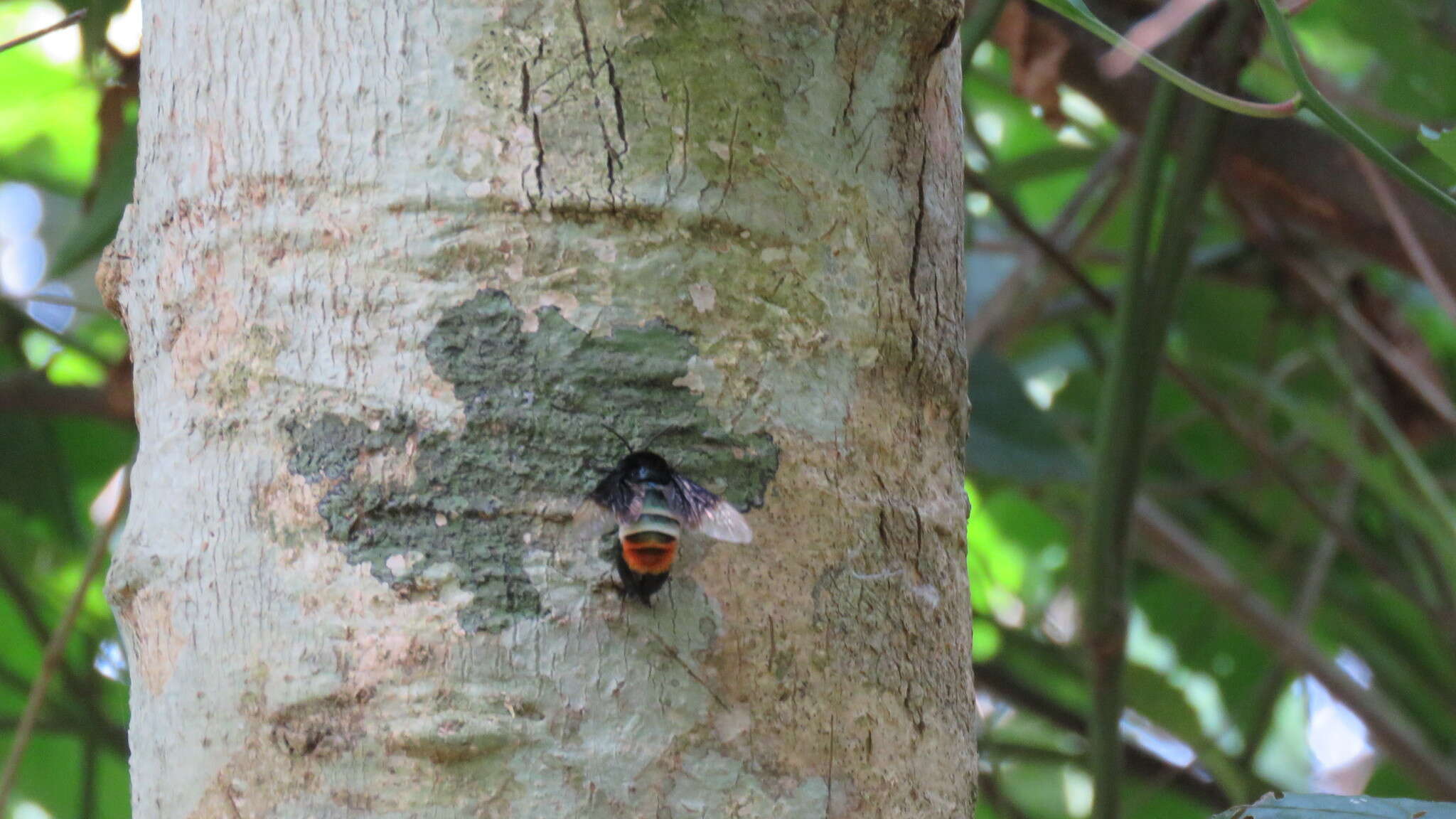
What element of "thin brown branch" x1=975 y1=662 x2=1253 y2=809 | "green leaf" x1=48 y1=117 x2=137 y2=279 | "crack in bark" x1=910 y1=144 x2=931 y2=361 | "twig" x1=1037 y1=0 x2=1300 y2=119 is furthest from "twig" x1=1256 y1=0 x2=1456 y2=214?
"thin brown branch" x1=975 y1=662 x2=1253 y2=809

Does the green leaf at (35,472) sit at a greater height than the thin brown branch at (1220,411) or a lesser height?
lesser

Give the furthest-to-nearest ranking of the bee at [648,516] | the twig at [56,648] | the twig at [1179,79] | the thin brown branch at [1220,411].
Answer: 1. the thin brown branch at [1220,411]
2. the twig at [56,648]
3. the twig at [1179,79]
4. the bee at [648,516]

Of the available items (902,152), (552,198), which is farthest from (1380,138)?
(552,198)

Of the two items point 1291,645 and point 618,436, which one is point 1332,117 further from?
point 1291,645

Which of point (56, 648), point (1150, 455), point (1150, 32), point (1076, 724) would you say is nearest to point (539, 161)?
point (1150, 32)

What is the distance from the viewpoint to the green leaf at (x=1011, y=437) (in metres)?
1.63

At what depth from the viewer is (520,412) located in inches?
24.5

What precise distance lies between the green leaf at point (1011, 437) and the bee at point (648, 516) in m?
1.02

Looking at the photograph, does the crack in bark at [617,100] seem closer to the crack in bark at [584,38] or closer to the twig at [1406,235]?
the crack in bark at [584,38]

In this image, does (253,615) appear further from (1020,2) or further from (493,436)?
(1020,2)

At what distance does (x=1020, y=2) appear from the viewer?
57.1 inches

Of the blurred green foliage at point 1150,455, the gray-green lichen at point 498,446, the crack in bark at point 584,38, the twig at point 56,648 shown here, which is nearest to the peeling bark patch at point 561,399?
the gray-green lichen at point 498,446

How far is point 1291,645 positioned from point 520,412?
1584mm

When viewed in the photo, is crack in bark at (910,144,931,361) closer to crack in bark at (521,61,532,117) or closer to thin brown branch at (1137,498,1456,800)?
crack in bark at (521,61,532,117)
